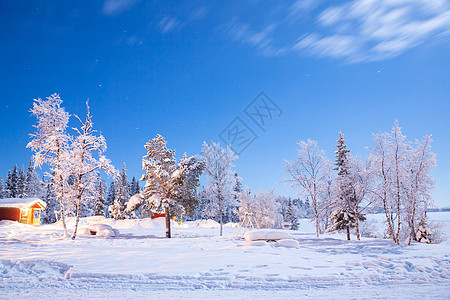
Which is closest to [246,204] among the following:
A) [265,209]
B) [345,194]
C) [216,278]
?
[265,209]

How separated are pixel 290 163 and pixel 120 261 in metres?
23.1

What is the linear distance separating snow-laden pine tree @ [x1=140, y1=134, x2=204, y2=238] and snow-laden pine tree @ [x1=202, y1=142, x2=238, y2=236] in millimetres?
1594

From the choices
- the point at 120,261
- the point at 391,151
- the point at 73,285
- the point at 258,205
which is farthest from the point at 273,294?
the point at 258,205

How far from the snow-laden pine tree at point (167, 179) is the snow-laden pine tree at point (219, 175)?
62.8 inches

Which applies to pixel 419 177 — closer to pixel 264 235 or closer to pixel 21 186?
pixel 264 235

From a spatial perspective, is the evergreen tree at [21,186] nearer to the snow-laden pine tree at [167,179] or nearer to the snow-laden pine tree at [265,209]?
the snow-laden pine tree at [167,179]

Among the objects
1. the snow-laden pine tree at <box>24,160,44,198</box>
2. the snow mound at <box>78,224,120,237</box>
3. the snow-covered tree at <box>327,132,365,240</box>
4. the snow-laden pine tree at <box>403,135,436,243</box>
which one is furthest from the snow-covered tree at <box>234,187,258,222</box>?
the snow-laden pine tree at <box>24,160,44,198</box>

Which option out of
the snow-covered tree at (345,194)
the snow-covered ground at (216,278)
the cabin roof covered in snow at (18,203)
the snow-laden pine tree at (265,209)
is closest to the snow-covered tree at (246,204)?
the snow-laden pine tree at (265,209)

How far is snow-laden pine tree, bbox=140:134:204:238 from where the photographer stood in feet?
90.7

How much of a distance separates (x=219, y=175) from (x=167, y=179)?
5854mm

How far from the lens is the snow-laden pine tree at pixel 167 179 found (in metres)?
27.7

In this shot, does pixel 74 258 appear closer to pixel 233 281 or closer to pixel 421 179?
pixel 233 281

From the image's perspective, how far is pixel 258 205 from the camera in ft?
200

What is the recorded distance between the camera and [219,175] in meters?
30.8
